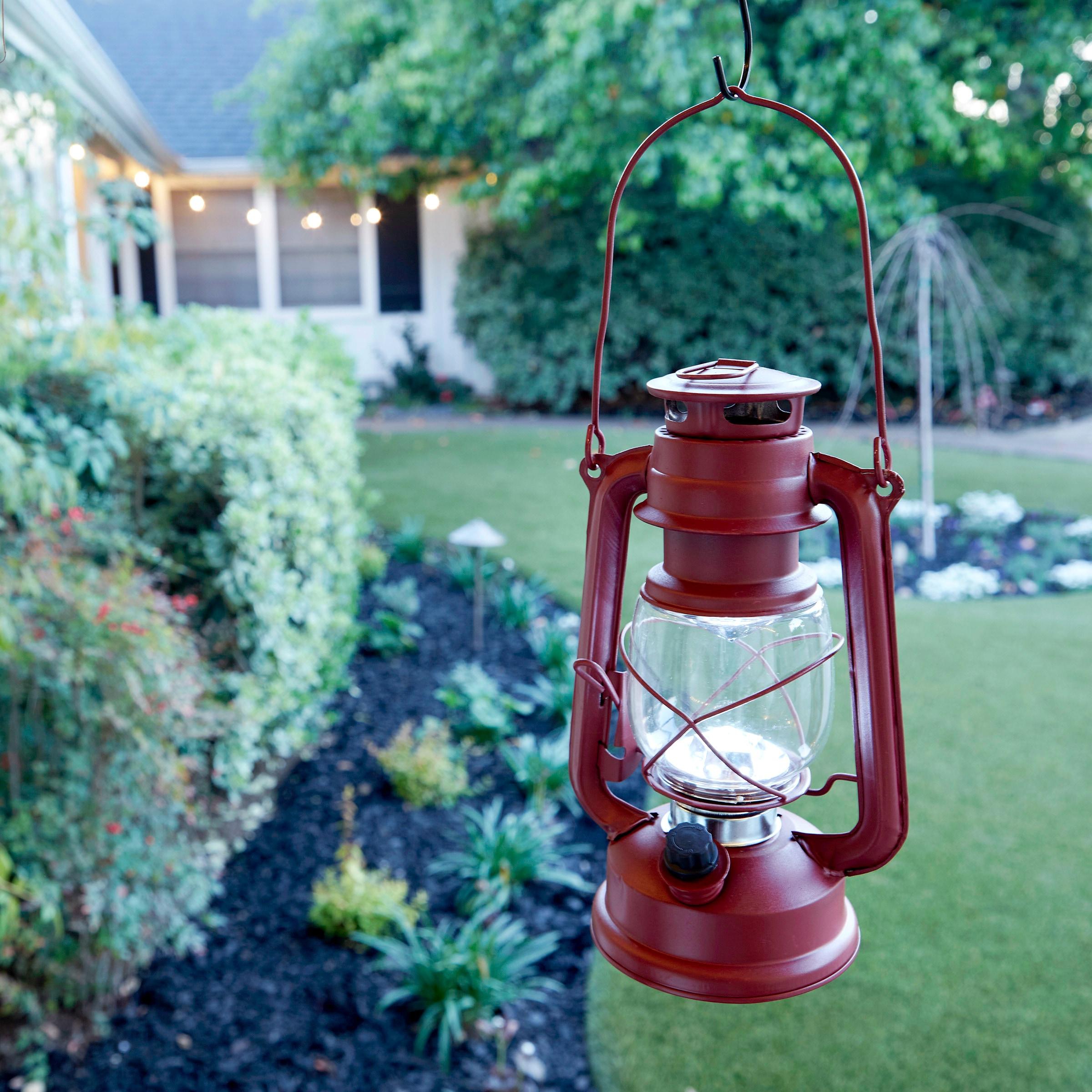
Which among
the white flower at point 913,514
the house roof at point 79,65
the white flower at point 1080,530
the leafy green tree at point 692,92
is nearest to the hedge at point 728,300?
the leafy green tree at point 692,92

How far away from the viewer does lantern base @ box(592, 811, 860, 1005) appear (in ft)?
3.21

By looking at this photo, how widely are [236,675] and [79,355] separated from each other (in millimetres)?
1176

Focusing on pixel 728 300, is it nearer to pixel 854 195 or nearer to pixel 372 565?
pixel 372 565

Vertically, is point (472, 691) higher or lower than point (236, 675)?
lower

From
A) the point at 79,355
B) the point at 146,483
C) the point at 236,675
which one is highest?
the point at 79,355

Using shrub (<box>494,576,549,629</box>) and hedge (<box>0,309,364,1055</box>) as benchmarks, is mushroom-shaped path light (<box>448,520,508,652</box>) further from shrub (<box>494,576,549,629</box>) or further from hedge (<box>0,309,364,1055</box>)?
hedge (<box>0,309,364,1055</box>)

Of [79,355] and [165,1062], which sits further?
[79,355]

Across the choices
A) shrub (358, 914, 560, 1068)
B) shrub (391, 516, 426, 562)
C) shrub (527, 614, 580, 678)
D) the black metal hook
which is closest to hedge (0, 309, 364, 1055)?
shrub (358, 914, 560, 1068)

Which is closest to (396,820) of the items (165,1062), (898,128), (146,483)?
(165,1062)

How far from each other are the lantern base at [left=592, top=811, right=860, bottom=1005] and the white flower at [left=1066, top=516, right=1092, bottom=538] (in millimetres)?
7277

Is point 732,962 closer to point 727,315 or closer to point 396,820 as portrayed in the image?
point 396,820

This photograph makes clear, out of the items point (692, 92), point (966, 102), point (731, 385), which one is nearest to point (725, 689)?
point (731, 385)

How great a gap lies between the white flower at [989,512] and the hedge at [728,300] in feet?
16.5

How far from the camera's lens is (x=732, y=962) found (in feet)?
3.23
